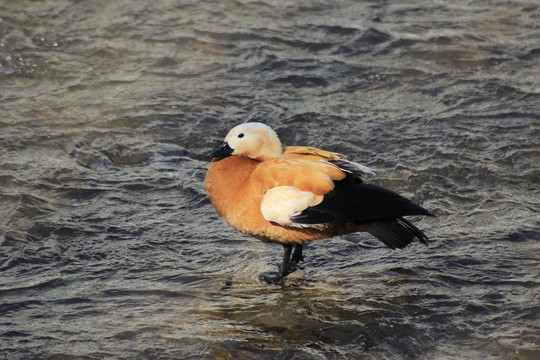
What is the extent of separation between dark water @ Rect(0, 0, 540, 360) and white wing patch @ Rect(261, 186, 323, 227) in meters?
0.60

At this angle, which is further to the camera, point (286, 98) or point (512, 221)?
point (286, 98)

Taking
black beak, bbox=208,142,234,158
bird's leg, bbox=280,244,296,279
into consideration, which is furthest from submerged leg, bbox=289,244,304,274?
black beak, bbox=208,142,234,158

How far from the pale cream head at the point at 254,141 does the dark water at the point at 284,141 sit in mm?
823

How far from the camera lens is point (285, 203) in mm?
4480

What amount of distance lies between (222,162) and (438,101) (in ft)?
12.6

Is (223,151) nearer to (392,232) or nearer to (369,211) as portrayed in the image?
(369,211)

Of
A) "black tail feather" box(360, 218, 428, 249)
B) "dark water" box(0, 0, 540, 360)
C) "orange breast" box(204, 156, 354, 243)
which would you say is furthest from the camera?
"orange breast" box(204, 156, 354, 243)

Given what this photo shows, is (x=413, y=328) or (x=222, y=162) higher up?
(x=222, y=162)

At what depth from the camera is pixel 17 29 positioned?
955 cm

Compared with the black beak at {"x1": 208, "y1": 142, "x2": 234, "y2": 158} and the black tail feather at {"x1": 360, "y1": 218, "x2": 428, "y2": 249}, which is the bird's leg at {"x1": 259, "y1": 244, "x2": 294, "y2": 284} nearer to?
the black tail feather at {"x1": 360, "y1": 218, "x2": 428, "y2": 249}

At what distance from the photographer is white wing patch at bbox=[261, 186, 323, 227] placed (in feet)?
14.7

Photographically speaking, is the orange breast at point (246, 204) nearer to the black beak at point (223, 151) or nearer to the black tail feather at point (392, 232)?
the black beak at point (223, 151)

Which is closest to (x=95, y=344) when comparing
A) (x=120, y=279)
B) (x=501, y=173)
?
(x=120, y=279)

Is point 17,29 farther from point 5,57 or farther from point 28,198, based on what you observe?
point 28,198
